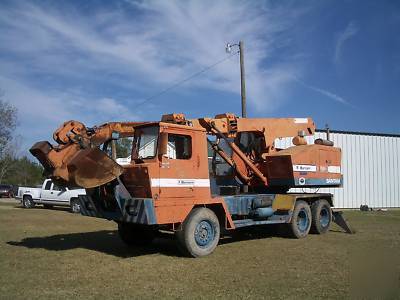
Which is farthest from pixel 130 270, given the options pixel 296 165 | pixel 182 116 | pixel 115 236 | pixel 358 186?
pixel 358 186

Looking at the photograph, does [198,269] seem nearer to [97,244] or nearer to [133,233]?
[133,233]

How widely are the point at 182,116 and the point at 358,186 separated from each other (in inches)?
892

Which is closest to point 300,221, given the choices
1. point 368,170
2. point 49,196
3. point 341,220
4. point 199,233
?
point 341,220

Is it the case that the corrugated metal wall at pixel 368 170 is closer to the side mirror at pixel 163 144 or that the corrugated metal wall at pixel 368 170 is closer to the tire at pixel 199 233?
the tire at pixel 199 233

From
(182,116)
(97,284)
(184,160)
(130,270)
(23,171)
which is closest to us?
(97,284)

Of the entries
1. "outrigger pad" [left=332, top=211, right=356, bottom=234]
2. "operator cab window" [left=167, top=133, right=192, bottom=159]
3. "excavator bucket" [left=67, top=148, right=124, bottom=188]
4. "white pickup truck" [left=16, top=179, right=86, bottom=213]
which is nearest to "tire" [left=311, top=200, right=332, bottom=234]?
"outrigger pad" [left=332, top=211, right=356, bottom=234]

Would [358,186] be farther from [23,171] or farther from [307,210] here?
[23,171]

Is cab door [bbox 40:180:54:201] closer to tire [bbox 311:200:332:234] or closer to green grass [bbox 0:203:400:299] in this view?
green grass [bbox 0:203:400:299]

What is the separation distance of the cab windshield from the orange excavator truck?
0.9 inches

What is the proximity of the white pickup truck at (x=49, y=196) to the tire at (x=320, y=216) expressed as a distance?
1549 cm

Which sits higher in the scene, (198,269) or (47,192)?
(47,192)

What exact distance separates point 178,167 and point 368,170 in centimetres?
2438

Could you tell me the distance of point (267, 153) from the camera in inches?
602

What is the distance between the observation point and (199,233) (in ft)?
37.2
